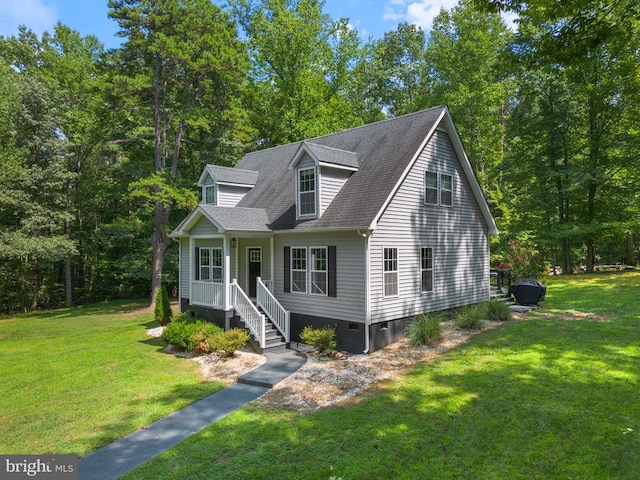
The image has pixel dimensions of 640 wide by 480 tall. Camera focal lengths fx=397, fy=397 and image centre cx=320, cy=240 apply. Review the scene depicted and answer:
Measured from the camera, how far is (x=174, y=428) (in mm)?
7449

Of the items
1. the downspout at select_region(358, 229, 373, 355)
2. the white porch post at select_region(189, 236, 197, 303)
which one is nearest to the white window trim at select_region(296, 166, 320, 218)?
the downspout at select_region(358, 229, 373, 355)

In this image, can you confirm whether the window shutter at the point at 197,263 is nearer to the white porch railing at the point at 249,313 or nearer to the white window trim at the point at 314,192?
the white porch railing at the point at 249,313

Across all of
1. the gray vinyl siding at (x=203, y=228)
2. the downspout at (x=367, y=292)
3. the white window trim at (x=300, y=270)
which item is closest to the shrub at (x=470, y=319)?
the downspout at (x=367, y=292)

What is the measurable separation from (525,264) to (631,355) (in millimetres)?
13458

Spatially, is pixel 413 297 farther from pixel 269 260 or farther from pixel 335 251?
pixel 269 260

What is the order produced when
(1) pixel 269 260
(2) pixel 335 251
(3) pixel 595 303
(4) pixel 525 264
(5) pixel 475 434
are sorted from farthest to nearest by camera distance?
(4) pixel 525 264 → (3) pixel 595 303 → (1) pixel 269 260 → (2) pixel 335 251 → (5) pixel 475 434

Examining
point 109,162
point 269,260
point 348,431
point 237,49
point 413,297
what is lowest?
point 348,431

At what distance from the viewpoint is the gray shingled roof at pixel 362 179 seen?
40.5 feet

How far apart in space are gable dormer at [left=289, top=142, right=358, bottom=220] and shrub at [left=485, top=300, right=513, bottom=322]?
284 inches

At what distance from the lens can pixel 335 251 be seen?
12633mm

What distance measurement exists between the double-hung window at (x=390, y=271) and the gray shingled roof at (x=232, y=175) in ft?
28.0

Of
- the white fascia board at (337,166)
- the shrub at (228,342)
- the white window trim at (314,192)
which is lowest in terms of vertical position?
the shrub at (228,342)

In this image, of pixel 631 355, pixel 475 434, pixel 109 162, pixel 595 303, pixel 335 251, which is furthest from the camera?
pixel 109 162

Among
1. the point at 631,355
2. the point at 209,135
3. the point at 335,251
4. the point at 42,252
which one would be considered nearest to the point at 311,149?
the point at 335,251
